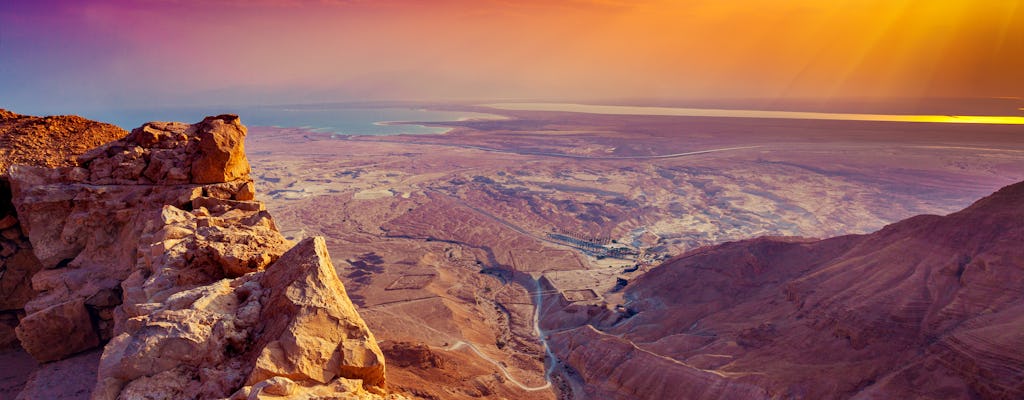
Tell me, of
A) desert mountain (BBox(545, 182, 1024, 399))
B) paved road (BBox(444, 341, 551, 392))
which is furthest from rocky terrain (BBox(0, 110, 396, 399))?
desert mountain (BBox(545, 182, 1024, 399))

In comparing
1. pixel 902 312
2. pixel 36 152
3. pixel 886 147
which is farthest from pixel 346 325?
pixel 886 147

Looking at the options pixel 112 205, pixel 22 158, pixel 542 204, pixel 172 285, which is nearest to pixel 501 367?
pixel 112 205

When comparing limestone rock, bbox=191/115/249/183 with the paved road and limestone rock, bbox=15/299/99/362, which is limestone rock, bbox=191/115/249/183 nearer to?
limestone rock, bbox=15/299/99/362

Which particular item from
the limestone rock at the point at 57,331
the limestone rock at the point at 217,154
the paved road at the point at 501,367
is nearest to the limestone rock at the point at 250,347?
the limestone rock at the point at 57,331

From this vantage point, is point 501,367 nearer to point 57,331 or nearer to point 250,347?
point 57,331

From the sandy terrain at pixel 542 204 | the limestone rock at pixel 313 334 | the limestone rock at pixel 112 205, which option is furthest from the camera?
the sandy terrain at pixel 542 204

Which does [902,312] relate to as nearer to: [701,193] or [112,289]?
[112,289]

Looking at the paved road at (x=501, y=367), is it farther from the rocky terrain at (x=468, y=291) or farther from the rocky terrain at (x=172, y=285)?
the rocky terrain at (x=172, y=285)
